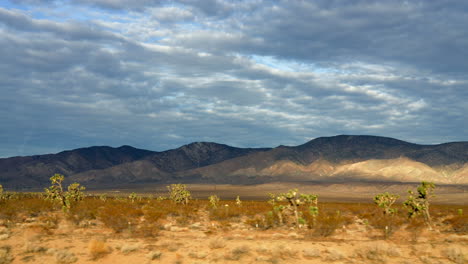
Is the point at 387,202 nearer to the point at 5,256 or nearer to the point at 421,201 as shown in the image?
the point at 421,201

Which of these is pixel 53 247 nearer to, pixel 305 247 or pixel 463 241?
pixel 305 247

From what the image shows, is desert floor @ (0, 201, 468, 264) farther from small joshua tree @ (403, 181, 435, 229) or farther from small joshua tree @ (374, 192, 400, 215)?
small joshua tree @ (374, 192, 400, 215)

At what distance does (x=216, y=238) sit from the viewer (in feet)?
91.5

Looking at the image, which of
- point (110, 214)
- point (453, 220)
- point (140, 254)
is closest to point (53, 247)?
point (140, 254)

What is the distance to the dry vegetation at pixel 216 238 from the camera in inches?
949

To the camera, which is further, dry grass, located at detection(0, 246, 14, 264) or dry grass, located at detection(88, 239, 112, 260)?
dry grass, located at detection(88, 239, 112, 260)

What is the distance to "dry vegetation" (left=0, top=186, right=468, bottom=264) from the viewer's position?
24094 mm

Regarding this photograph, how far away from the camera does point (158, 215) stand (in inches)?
1593

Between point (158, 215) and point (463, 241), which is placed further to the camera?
point (158, 215)

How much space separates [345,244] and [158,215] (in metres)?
19.9

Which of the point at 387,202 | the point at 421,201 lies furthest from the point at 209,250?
the point at 387,202

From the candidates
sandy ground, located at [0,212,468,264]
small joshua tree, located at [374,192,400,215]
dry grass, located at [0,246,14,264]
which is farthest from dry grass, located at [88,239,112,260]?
small joshua tree, located at [374,192,400,215]

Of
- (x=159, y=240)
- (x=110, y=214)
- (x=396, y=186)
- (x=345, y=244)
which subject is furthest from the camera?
(x=396, y=186)

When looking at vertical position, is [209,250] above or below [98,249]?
below
